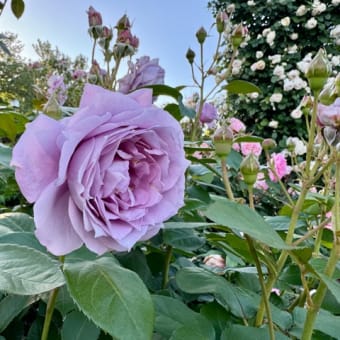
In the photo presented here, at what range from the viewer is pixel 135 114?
39 centimetres

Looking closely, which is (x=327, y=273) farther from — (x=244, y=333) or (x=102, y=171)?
(x=102, y=171)

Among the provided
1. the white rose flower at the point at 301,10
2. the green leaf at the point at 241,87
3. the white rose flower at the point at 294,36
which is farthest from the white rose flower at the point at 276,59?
the green leaf at the point at 241,87

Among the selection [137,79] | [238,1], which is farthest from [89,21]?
[238,1]

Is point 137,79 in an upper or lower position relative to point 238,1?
lower

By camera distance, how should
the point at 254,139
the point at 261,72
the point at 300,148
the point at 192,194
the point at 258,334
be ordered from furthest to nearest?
1. the point at 261,72
2. the point at 300,148
3. the point at 254,139
4. the point at 192,194
5. the point at 258,334

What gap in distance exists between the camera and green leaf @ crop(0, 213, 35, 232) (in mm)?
537

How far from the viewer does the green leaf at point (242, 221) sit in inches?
14.7

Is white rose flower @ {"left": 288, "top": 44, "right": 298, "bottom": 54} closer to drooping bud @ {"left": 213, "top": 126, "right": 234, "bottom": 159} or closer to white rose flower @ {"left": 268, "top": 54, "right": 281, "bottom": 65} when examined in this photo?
white rose flower @ {"left": 268, "top": 54, "right": 281, "bottom": 65}

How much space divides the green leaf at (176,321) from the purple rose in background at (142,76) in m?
0.29

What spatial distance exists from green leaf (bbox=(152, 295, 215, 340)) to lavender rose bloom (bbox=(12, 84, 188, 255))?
0.43 ft

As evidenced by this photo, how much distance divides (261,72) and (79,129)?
508cm

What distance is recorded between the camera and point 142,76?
2.09 ft

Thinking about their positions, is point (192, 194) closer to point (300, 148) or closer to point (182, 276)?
point (182, 276)

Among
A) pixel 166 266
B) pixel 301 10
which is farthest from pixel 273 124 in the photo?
pixel 166 266
